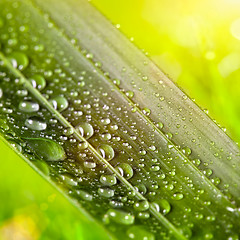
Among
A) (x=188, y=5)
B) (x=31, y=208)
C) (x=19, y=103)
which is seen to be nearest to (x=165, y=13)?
(x=188, y=5)

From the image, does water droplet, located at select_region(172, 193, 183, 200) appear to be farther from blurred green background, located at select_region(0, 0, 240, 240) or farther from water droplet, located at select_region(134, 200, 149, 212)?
blurred green background, located at select_region(0, 0, 240, 240)

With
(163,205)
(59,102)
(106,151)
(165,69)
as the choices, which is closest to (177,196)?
(163,205)

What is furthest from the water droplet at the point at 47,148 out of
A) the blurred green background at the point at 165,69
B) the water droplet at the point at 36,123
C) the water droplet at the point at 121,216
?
the blurred green background at the point at 165,69

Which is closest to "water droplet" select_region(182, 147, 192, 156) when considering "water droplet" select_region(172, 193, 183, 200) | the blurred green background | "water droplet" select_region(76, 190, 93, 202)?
"water droplet" select_region(172, 193, 183, 200)

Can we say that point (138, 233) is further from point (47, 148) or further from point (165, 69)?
point (165, 69)

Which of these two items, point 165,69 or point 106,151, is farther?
point 165,69

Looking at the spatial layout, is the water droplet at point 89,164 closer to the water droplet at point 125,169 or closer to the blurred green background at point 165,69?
the water droplet at point 125,169
